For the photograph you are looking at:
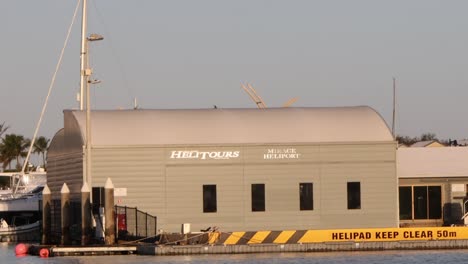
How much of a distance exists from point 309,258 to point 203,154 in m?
12.8

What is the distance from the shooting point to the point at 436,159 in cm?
7819

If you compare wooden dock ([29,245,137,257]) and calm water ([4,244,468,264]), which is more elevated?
wooden dock ([29,245,137,257])

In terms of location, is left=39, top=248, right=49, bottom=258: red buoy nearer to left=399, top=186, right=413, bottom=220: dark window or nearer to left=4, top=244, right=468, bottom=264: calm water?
left=4, top=244, right=468, bottom=264: calm water

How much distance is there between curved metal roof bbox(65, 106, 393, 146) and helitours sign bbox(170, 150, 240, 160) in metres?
0.50

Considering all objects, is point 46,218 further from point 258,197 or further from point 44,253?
point 258,197

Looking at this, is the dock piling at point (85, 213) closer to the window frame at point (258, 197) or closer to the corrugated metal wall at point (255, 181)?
the corrugated metal wall at point (255, 181)

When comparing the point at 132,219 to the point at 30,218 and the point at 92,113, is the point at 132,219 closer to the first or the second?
the point at 92,113

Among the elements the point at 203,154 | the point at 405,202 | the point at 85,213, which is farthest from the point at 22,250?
the point at 405,202

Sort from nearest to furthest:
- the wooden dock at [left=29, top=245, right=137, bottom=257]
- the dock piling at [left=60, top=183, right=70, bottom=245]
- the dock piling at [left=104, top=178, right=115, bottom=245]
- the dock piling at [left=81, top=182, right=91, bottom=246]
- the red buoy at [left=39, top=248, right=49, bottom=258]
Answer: the wooden dock at [left=29, top=245, right=137, bottom=257] → the dock piling at [left=104, top=178, right=115, bottom=245] → the red buoy at [left=39, top=248, right=49, bottom=258] → the dock piling at [left=81, top=182, right=91, bottom=246] → the dock piling at [left=60, top=183, right=70, bottom=245]

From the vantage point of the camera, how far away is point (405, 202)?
77625 mm

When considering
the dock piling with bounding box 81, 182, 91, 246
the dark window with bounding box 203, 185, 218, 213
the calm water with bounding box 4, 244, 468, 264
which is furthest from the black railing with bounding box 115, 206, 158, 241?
the calm water with bounding box 4, 244, 468, 264

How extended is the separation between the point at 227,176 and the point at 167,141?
3.38 meters

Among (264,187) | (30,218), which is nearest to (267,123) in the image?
(264,187)

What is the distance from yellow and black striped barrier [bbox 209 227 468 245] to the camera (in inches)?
2507
